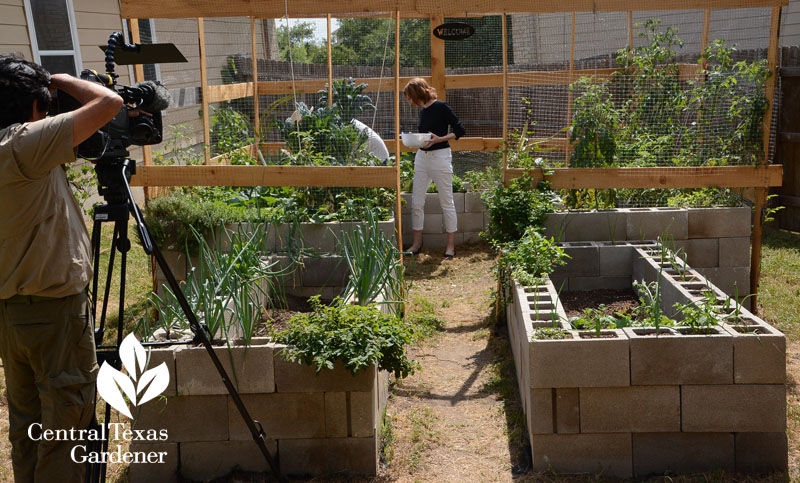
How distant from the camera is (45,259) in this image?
8.16 ft

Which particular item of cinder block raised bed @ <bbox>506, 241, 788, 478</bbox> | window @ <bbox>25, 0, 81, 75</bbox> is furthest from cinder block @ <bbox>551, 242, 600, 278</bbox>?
window @ <bbox>25, 0, 81, 75</bbox>

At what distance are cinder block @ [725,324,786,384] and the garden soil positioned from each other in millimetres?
432

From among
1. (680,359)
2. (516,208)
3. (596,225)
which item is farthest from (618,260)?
(680,359)

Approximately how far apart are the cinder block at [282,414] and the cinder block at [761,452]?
1846 mm

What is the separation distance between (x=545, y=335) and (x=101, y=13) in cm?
790

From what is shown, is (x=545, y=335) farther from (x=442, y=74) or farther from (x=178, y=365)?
(x=442, y=74)

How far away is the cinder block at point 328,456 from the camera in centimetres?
332

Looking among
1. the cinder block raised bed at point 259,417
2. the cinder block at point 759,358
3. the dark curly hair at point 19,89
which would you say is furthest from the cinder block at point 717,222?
the dark curly hair at point 19,89

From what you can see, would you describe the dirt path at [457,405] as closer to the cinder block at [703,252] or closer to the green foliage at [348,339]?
the green foliage at [348,339]

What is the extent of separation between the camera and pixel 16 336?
254cm

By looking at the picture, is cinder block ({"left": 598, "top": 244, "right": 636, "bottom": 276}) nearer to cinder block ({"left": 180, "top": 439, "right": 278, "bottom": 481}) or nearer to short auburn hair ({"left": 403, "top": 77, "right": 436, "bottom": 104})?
short auburn hair ({"left": 403, "top": 77, "right": 436, "bottom": 104})

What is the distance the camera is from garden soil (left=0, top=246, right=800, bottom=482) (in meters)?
3.39

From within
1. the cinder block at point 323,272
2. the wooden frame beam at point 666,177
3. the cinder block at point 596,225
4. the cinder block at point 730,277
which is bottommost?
the cinder block at point 730,277

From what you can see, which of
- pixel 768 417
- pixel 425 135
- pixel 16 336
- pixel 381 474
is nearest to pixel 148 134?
pixel 16 336
